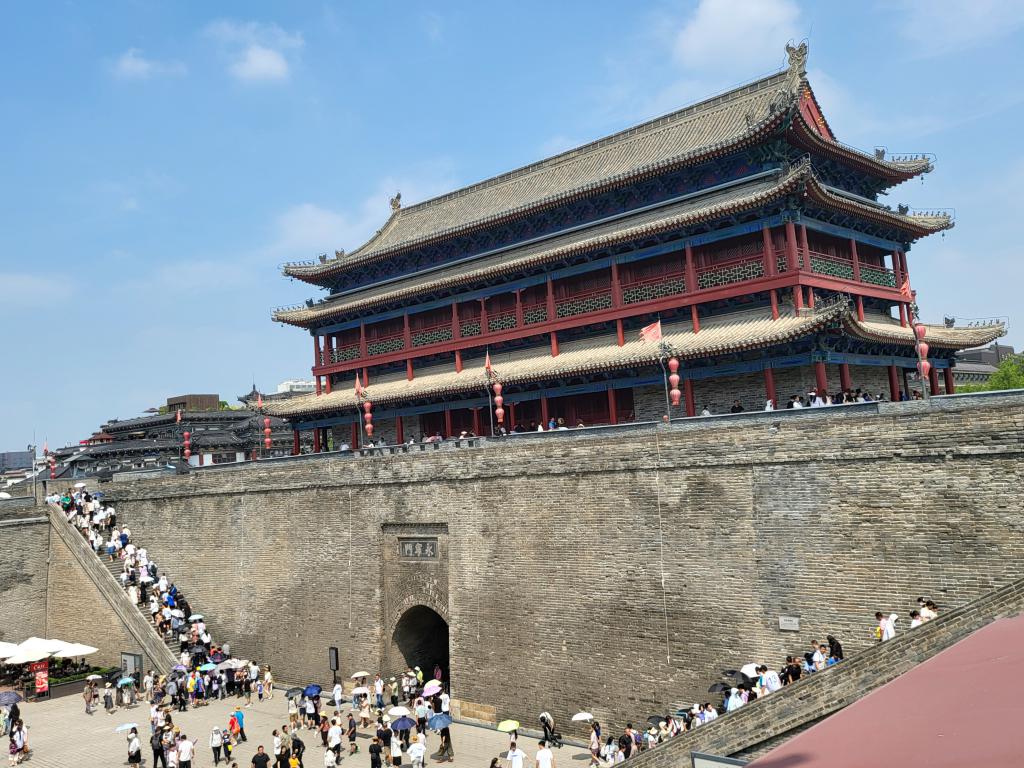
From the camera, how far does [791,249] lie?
22.3 metres

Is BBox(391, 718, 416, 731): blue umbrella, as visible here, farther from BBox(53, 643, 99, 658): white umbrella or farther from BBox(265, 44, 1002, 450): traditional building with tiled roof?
BBox(53, 643, 99, 658): white umbrella

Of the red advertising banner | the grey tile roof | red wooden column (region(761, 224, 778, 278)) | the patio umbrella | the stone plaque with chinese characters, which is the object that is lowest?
the red advertising banner

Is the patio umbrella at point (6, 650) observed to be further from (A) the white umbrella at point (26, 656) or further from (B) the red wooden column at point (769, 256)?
(B) the red wooden column at point (769, 256)

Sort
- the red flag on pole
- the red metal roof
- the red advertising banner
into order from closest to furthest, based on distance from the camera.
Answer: the red metal roof
the red flag on pole
the red advertising banner

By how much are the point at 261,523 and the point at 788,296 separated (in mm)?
17486

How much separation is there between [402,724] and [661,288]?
14193 mm

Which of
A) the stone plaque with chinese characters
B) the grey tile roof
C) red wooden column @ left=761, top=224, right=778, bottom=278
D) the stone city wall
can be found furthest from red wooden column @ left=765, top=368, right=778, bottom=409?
the stone plaque with chinese characters

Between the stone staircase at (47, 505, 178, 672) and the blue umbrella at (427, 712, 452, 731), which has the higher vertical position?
the stone staircase at (47, 505, 178, 672)

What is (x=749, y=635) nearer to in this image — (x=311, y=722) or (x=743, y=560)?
(x=743, y=560)

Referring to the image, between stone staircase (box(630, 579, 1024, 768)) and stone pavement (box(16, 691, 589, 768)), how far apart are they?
465cm

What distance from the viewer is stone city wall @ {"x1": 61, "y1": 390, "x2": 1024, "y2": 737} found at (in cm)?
1482

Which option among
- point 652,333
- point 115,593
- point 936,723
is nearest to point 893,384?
point 652,333

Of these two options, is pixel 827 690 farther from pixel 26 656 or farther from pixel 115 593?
pixel 115 593

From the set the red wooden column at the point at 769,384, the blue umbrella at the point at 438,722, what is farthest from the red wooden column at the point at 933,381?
the blue umbrella at the point at 438,722
